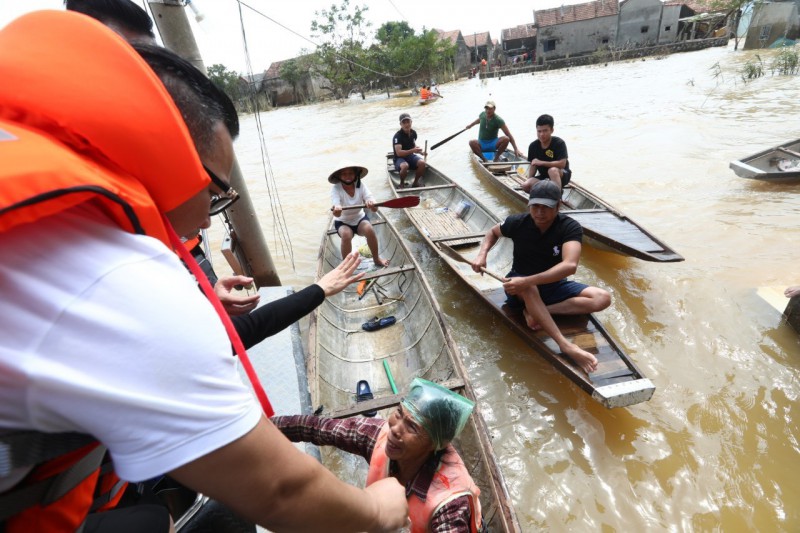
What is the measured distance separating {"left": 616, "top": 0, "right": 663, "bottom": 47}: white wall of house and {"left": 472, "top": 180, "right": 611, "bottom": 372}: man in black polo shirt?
1693 inches

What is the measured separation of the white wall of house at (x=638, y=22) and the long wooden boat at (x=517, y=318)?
39.9 metres

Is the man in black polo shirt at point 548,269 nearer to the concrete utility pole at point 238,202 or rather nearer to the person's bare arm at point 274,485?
the concrete utility pole at point 238,202

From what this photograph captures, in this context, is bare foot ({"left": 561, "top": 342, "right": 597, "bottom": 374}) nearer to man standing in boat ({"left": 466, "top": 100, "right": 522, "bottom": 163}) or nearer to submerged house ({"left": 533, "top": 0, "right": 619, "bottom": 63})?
man standing in boat ({"left": 466, "top": 100, "right": 522, "bottom": 163})

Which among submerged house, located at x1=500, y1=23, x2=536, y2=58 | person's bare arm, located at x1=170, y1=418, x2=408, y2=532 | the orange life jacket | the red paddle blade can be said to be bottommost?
the orange life jacket

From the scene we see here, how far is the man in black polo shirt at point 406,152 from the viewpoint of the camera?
948 centimetres

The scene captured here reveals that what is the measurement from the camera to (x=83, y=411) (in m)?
0.53

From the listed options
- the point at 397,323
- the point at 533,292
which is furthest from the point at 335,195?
the point at 533,292

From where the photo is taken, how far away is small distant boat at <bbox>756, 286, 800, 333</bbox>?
415 centimetres

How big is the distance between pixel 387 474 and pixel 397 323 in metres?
2.85

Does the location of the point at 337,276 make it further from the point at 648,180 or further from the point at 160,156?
the point at 648,180

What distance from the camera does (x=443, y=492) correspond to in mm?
1907

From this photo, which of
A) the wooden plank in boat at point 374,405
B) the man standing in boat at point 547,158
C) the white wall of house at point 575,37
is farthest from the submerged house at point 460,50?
the wooden plank in boat at point 374,405

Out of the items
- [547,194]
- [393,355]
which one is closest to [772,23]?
[547,194]

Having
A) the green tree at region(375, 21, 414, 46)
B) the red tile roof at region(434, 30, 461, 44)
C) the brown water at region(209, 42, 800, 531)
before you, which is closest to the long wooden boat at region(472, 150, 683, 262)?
the brown water at region(209, 42, 800, 531)
